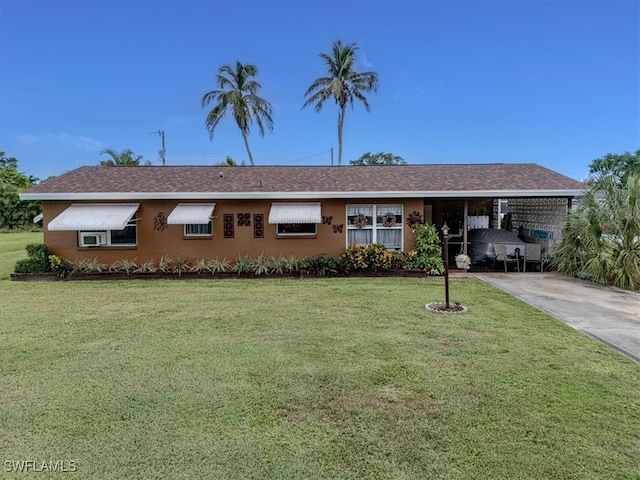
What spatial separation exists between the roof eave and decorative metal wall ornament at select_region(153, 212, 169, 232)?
704 millimetres

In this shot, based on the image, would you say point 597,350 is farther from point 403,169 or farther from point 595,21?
point 595,21

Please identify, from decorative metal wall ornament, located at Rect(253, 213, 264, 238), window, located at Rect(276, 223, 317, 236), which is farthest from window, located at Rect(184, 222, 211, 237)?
window, located at Rect(276, 223, 317, 236)

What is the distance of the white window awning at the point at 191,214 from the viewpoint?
42.5ft

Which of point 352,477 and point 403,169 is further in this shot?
point 403,169

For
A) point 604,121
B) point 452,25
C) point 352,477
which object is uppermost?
point 452,25

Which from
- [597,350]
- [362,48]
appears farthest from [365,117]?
[597,350]

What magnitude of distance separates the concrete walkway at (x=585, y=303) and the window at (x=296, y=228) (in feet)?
19.6

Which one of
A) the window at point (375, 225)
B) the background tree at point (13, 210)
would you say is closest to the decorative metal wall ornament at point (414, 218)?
the window at point (375, 225)

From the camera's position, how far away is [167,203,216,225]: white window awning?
510 inches

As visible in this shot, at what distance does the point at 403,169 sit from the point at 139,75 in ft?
63.5

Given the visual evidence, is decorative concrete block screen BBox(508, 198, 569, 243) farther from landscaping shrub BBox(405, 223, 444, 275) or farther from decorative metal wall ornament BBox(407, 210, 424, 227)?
decorative metal wall ornament BBox(407, 210, 424, 227)

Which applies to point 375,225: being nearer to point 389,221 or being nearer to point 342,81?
point 389,221

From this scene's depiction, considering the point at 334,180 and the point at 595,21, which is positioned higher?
the point at 595,21

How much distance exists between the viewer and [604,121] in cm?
2706
